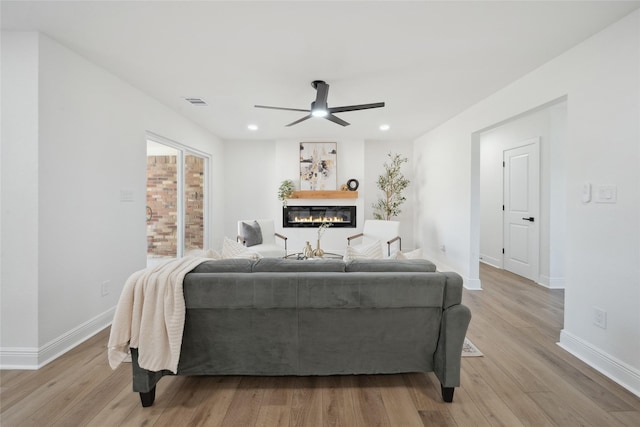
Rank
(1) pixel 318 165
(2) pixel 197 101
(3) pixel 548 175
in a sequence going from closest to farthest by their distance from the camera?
(2) pixel 197 101 < (3) pixel 548 175 < (1) pixel 318 165

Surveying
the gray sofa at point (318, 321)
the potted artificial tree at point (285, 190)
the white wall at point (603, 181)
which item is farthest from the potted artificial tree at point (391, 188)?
the gray sofa at point (318, 321)

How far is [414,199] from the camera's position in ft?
20.9

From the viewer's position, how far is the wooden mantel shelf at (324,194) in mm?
5984

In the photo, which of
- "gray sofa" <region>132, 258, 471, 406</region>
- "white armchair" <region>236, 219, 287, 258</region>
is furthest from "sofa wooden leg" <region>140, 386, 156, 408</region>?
"white armchair" <region>236, 219, 287, 258</region>

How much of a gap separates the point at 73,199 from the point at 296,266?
214cm

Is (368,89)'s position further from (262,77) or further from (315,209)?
(315,209)

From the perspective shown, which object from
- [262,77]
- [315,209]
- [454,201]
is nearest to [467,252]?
[454,201]

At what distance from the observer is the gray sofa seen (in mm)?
1752

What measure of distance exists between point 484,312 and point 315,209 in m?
3.71

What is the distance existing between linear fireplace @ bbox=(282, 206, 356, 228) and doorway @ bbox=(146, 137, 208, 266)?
1.77 meters

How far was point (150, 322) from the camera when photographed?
1.68m

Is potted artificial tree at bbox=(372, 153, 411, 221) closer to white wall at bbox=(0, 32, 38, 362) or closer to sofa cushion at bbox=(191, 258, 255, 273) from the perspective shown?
sofa cushion at bbox=(191, 258, 255, 273)

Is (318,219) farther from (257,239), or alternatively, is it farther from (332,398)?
(332,398)

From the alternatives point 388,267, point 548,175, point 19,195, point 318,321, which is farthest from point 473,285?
point 19,195
